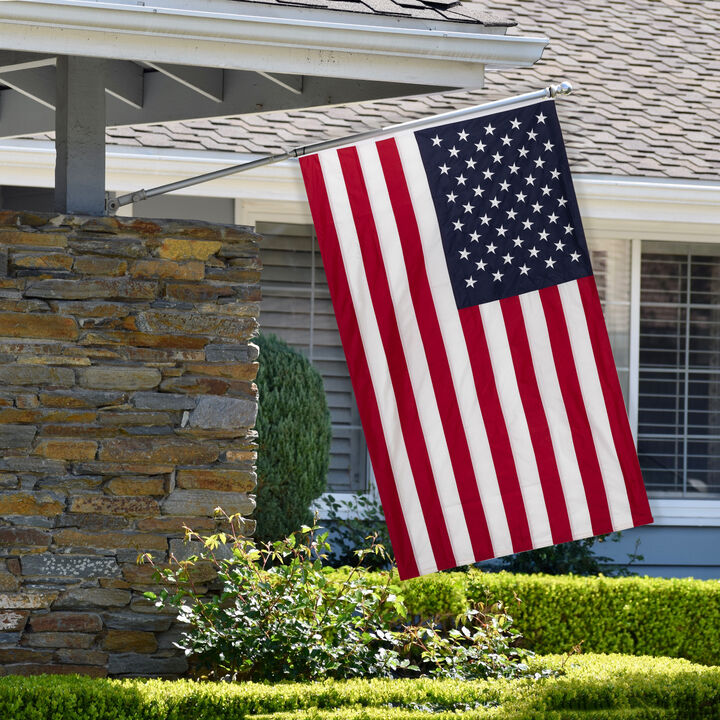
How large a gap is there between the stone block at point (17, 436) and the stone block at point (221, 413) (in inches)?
28.0

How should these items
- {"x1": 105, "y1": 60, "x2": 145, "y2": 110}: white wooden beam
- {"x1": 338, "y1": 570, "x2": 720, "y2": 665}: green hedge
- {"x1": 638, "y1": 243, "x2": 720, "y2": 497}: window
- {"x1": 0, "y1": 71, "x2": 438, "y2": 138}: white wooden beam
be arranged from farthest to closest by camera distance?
{"x1": 638, "y1": 243, "x2": 720, "y2": 497}: window < {"x1": 338, "y1": 570, "x2": 720, "y2": 665}: green hedge < {"x1": 105, "y1": 60, "x2": 145, "y2": 110}: white wooden beam < {"x1": 0, "y1": 71, "x2": 438, "y2": 138}: white wooden beam

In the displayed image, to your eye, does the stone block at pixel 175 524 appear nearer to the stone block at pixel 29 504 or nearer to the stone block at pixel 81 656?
the stone block at pixel 29 504

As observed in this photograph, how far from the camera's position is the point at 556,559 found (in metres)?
8.49

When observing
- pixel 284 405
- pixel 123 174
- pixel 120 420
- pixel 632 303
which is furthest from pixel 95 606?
pixel 632 303

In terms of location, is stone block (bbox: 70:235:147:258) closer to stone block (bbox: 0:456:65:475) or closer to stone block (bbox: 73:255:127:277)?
stone block (bbox: 73:255:127:277)

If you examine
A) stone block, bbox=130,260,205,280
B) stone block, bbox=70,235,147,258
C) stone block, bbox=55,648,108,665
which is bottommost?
stone block, bbox=55,648,108,665

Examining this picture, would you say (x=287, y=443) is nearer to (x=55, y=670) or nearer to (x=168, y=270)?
(x=168, y=270)

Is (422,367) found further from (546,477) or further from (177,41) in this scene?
(177,41)

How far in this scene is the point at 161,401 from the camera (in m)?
5.02

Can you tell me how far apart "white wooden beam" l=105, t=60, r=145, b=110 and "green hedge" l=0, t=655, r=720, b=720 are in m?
3.19

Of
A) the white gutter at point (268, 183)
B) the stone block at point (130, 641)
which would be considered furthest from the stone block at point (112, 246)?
the white gutter at point (268, 183)

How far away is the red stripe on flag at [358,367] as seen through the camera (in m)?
4.39

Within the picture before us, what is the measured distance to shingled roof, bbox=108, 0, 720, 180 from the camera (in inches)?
366

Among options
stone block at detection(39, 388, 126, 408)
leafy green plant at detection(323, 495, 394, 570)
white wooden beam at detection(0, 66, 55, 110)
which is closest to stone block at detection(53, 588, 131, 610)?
stone block at detection(39, 388, 126, 408)
